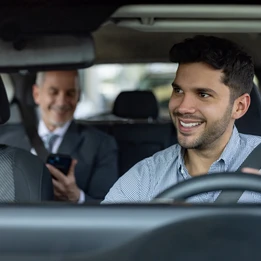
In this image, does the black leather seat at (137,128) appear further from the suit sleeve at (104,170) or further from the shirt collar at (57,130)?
the shirt collar at (57,130)

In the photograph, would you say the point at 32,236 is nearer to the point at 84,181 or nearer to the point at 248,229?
the point at 248,229

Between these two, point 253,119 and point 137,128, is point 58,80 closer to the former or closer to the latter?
point 137,128

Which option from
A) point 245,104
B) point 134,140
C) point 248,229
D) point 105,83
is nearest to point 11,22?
point 245,104

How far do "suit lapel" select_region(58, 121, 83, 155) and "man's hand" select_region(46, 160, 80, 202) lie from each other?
19.8 inches

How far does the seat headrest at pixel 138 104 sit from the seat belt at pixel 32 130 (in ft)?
2.16

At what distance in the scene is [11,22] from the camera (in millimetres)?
2139

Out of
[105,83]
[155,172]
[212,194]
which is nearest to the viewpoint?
[212,194]

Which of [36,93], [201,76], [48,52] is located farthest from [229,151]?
[36,93]

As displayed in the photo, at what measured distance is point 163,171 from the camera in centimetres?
246

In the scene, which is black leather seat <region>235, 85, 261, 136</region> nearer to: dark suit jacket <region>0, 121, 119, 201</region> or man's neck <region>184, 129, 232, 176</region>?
man's neck <region>184, 129, 232, 176</region>

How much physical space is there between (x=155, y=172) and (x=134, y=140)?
1944 millimetres

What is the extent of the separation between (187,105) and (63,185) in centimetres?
101

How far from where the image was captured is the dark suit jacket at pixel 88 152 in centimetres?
370

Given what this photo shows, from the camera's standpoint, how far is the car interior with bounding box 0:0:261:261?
1355mm
